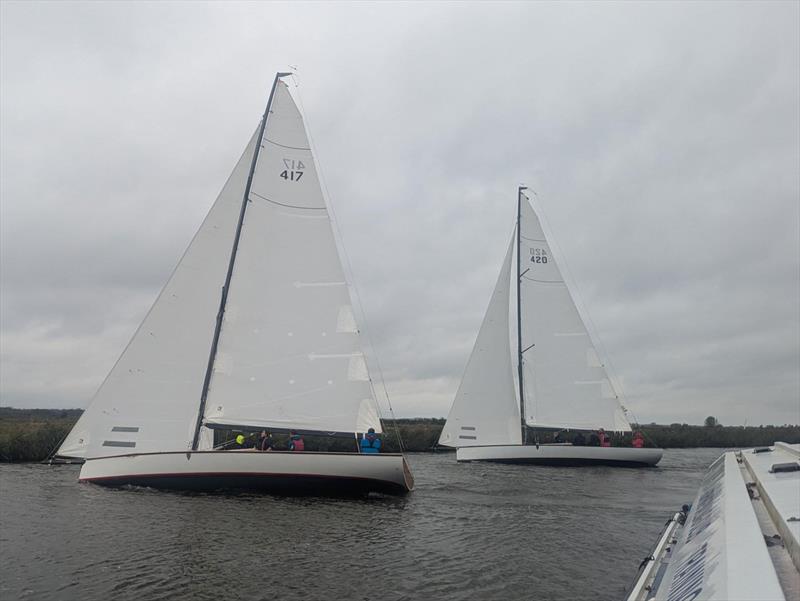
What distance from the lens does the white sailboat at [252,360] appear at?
1739 cm

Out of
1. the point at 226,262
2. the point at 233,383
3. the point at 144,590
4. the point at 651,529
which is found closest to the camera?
the point at 144,590

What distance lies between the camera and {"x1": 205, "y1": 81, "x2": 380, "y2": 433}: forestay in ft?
62.1

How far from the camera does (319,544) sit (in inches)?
472

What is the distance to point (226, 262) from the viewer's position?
20.5 metres

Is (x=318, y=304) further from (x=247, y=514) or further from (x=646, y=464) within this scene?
(x=646, y=464)

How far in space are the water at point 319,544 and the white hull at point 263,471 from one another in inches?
18.2

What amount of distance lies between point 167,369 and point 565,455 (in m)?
21.5

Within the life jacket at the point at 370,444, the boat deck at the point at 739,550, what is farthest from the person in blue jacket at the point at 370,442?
the boat deck at the point at 739,550

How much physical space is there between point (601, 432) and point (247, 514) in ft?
80.7

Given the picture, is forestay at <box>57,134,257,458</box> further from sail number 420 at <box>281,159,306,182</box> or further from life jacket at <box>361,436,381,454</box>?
life jacket at <box>361,436,381,454</box>

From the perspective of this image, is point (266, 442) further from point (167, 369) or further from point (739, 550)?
point (739, 550)

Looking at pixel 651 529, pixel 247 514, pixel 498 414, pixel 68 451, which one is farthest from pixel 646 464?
pixel 68 451

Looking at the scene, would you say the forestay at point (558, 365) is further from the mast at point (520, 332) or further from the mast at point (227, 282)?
the mast at point (227, 282)

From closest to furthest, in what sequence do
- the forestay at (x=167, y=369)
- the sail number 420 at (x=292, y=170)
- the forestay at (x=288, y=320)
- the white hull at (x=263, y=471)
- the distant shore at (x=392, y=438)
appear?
1. the white hull at (x=263, y=471)
2. the forestay at (x=167, y=369)
3. the forestay at (x=288, y=320)
4. the sail number 420 at (x=292, y=170)
5. the distant shore at (x=392, y=438)
